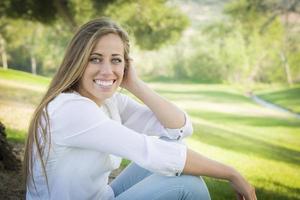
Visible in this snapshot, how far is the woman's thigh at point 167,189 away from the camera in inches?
62.2

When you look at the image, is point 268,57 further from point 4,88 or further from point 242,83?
point 4,88

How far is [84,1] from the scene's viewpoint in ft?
24.6

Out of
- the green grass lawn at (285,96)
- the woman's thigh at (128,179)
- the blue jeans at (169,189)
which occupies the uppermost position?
the blue jeans at (169,189)

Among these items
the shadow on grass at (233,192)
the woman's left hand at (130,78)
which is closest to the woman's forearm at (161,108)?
the woman's left hand at (130,78)

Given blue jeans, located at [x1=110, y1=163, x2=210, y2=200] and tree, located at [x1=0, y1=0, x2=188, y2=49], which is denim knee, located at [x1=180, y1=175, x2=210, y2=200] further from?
tree, located at [x1=0, y1=0, x2=188, y2=49]

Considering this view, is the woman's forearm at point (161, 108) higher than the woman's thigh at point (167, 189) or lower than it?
higher

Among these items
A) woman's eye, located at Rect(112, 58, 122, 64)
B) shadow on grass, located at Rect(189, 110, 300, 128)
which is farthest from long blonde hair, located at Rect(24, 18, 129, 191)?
shadow on grass, located at Rect(189, 110, 300, 128)

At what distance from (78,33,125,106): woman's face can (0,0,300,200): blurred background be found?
10.7 feet

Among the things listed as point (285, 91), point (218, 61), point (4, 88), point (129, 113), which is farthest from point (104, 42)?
point (218, 61)

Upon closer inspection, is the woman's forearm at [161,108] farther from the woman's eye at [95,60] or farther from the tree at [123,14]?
the tree at [123,14]

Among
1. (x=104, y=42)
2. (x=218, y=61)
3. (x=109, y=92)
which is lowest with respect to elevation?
(x=218, y=61)

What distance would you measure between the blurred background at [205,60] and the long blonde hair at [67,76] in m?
3.27

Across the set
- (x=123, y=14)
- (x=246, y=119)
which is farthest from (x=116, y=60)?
(x=123, y=14)

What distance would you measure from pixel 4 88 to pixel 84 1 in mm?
2488
